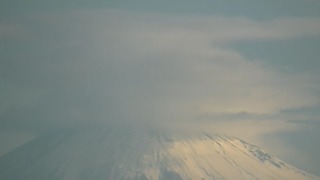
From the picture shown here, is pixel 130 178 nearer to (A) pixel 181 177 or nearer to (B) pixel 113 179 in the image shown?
(B) pixel 113 179

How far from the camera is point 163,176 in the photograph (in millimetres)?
199625

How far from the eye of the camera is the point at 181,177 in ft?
655

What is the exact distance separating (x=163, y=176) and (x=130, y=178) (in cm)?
1281

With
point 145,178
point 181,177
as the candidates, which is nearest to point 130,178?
point 145,178

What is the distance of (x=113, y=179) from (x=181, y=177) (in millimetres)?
26371

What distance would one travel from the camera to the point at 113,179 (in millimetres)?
199625

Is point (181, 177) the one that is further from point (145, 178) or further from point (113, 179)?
point (113, 179)

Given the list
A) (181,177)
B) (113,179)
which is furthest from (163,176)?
(113,179)

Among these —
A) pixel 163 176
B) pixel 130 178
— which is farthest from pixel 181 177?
pixel 130 178

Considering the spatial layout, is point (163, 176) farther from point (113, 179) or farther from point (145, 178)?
point (113, 179)

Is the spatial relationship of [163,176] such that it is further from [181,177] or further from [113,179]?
[113,179]

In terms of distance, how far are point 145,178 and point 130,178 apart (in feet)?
19.2

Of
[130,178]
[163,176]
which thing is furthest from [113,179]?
[163,176]

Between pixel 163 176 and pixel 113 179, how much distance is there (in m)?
19.4
